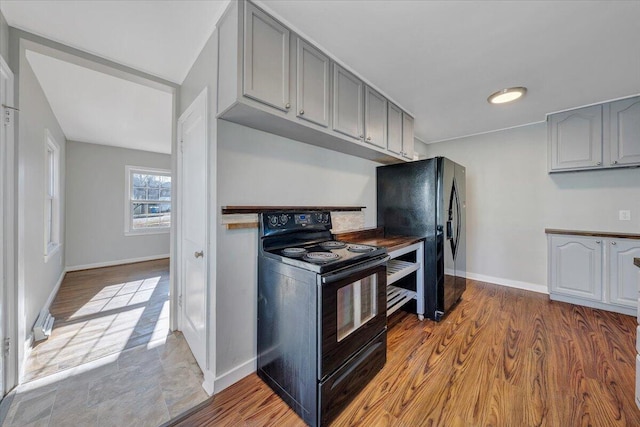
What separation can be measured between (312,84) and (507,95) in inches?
83.2

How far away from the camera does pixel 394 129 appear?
8.71 feet

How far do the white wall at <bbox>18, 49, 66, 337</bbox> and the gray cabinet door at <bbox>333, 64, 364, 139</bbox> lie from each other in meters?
2.13

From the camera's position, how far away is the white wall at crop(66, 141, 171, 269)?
173 inches

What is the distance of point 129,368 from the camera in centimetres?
179

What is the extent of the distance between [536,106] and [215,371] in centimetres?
405

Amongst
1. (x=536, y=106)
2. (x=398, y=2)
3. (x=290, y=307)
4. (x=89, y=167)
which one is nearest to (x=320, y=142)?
(x=398, y=2)

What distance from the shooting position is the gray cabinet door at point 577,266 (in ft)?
9.01

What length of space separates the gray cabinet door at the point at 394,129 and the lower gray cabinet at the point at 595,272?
2265mm

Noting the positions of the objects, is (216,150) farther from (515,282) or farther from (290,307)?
(515,282)

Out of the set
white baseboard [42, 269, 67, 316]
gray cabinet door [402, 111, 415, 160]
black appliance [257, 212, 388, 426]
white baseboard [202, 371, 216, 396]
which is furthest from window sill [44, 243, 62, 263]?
gray cabinet door [402, 111, 415, 160]

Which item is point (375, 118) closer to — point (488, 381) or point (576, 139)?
point (488, 381)

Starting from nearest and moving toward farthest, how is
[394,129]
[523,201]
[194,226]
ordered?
[194,226] < [394,129] < [523,201]

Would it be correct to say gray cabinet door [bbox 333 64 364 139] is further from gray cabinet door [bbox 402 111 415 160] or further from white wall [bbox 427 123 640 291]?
white wall [bbox 427 123 640 291]

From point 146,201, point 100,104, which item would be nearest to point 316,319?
point 100,104
